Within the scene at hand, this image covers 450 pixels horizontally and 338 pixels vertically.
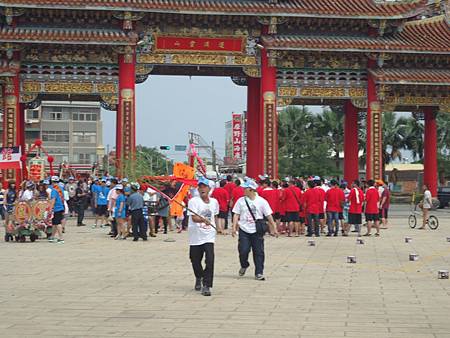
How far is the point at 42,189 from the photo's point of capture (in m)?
22.0

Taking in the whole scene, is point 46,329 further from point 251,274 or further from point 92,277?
point 251,274

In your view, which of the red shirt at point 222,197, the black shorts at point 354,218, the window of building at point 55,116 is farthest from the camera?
the window of building at point 55,116

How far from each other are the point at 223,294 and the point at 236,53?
2155 cm

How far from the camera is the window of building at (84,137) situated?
87000mm

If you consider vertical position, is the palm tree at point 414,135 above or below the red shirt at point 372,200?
above

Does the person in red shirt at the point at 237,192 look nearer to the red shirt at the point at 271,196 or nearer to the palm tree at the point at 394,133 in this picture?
the red shirt at the point at 271,196

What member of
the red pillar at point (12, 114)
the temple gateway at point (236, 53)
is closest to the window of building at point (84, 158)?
the temple gateway at point (236, 53)

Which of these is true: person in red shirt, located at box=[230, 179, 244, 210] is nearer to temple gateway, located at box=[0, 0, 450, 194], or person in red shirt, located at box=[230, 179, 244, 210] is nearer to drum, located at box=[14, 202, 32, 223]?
temple gateway, located at box=[0, 0, 450, 194]

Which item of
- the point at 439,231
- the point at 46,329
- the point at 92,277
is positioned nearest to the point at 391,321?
the point at 46,329

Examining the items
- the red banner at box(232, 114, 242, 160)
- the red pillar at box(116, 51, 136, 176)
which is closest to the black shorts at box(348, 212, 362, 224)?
the red pillar at box(116, 51, 136, 176)

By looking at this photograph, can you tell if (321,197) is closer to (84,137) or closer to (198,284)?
(198,284)

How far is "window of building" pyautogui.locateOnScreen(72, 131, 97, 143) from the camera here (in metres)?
87.0

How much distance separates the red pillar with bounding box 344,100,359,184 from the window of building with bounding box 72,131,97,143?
5451 centimetres

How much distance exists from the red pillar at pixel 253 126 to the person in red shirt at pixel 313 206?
379 inches
